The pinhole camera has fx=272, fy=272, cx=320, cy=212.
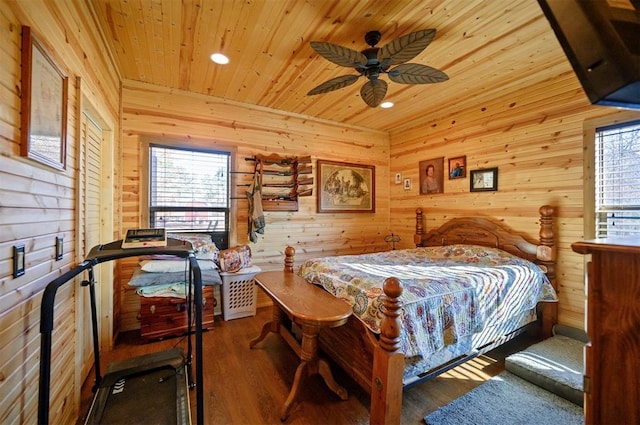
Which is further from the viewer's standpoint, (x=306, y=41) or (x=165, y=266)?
(x=165, y=266)

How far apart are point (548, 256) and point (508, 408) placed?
1.69m

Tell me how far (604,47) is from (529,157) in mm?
3090

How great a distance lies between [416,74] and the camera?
7.20 ft

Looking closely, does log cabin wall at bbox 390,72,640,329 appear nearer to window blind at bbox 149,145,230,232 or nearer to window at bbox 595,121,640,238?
window at bbox 595,121,640,238

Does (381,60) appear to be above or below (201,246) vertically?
above

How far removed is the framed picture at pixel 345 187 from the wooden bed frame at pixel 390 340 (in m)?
1.70

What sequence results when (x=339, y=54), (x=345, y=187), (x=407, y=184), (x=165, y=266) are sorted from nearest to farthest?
(x=339, y=54) < (x=165, y=266) < (x=345, y=187) < (x=407, y=184)

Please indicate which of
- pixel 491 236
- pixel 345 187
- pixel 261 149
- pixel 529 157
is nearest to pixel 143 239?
pixel 261 149

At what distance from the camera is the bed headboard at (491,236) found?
2830 millimetres

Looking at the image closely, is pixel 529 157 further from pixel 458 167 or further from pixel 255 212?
pixel 255 212

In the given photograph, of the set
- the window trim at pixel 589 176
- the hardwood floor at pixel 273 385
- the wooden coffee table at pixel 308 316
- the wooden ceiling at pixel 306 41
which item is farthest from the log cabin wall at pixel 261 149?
the window trim at pixel 589 176

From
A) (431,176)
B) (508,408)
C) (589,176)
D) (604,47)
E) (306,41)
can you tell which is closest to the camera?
(604,47)

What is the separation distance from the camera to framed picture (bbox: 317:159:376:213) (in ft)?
13.9

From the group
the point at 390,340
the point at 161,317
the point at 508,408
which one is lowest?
the point at 508,408
